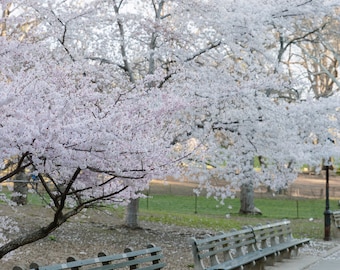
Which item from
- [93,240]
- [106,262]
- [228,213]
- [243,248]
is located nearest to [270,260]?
[243,248]

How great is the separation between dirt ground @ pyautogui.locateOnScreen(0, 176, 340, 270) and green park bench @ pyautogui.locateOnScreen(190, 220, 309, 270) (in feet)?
4.22

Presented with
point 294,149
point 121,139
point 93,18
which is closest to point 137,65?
point 93,18

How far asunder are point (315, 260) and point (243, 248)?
3.02 metres

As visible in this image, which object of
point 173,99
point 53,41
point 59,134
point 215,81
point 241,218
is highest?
point 53,41

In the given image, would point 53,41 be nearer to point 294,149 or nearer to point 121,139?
point 294,149

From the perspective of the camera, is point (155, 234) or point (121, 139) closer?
point (121, 139)

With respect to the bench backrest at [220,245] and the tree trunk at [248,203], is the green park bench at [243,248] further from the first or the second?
the tree trunk at [248,203]

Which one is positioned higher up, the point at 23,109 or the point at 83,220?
the point at 23,109

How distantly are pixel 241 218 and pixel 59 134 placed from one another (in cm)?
2419

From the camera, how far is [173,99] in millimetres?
9453

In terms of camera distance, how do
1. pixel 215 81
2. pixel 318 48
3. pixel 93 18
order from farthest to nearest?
1. pixel 318 48
2. pixel 93 18
3. pixel 215 81

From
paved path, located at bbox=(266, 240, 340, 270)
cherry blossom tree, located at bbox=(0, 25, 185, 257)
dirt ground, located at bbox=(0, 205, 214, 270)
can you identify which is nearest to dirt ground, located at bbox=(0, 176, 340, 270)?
dirt ground, located at bbox=(0, 205, 214, 270)

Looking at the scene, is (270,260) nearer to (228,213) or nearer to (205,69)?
(205,69)

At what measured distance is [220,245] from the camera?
1100 centimetres
